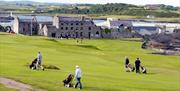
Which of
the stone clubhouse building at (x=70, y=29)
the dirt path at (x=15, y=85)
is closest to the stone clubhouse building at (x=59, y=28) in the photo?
the stone clubhouse building at (x=70, y=29)

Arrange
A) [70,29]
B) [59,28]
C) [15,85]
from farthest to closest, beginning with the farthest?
[70,29], [59,28], [15,85]

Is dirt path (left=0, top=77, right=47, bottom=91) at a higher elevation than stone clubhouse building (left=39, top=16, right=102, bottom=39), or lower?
lower

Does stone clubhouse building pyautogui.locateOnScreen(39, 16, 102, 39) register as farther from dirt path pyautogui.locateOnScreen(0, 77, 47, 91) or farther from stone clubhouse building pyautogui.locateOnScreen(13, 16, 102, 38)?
dirt path pyautogui.locateOnScreen(0, 77, 47, 91)

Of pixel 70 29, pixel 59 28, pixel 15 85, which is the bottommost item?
pixel 15 85

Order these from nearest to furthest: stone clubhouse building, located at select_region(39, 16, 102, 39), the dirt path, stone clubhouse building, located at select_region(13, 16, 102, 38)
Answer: the dirt path
stone clubhouse building, located at select_region(13, 16, 102, 38)
stone clubhouse building, located at select_region(39, 16, 102, 39)

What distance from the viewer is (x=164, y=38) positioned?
156 meters

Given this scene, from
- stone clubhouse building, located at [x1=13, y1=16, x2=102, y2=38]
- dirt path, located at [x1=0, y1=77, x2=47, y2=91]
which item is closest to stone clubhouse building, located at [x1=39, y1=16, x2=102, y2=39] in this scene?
stone clubhouse building, located at [x1=13, y1=16, x2=102, y2=38]

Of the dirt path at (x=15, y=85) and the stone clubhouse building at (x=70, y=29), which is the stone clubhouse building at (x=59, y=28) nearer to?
the stone clubhouse building at (x=70, y=29)

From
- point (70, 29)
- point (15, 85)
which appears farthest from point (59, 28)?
point (15, 85)

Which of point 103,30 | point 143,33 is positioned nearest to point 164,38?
point 103,30

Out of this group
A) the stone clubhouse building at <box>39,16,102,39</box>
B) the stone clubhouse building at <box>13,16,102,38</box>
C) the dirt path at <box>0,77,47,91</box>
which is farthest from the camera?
the stone clubhouse building at <box>39,16,102,39</box>

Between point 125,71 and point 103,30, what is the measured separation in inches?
4721

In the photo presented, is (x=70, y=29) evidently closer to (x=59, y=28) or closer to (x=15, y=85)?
(x=59, y=28)

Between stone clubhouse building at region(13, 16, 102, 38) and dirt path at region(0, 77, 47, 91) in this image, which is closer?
dirt path at region(0, 77, 47, 91)
